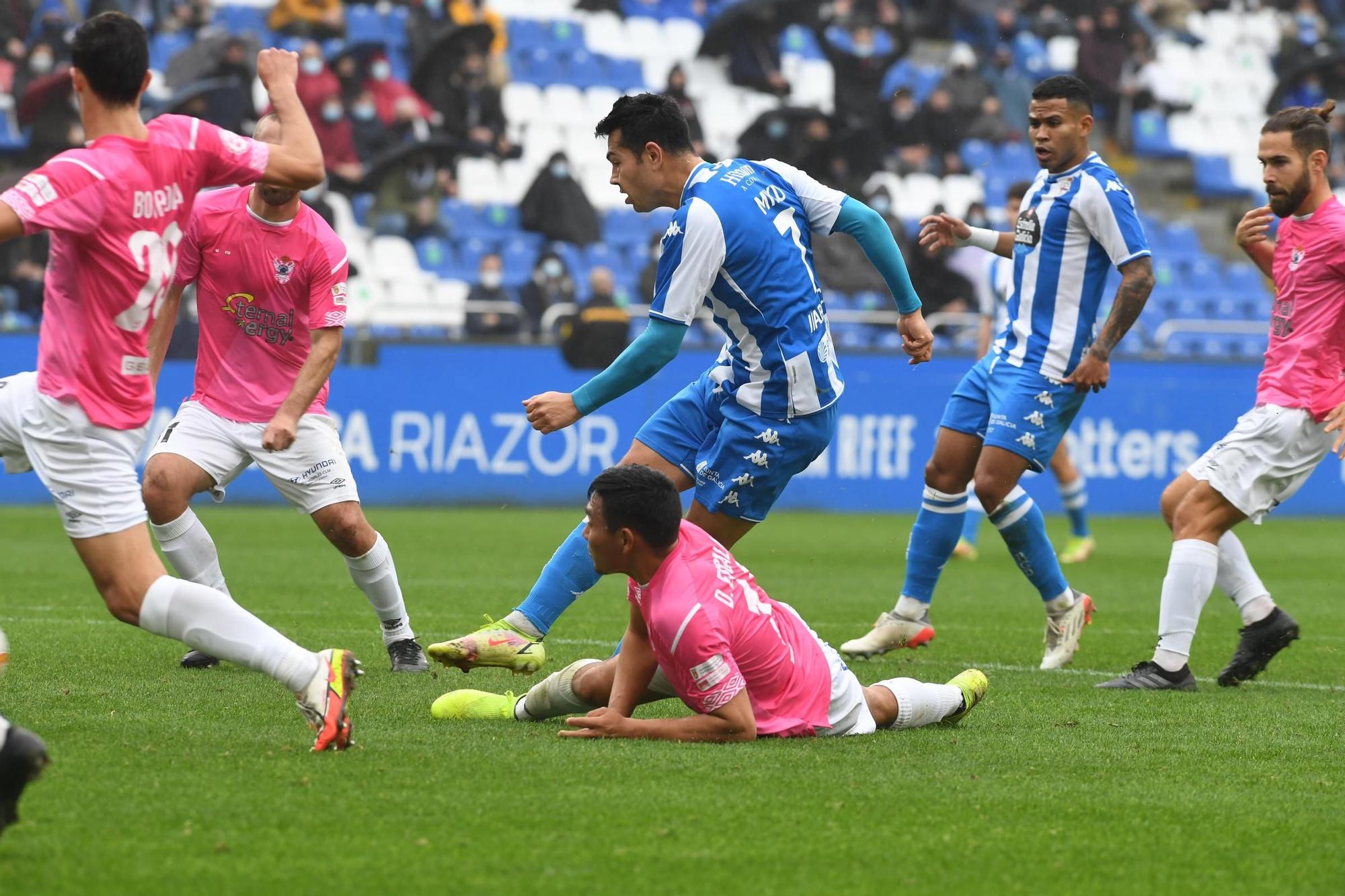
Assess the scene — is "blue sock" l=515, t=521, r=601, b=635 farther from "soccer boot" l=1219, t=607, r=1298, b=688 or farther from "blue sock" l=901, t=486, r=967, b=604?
"soccer boot" l=1219, t=607, r=1298, b=688

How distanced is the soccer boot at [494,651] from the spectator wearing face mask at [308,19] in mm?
15793

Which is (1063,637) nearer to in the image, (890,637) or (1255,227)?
(890,637)

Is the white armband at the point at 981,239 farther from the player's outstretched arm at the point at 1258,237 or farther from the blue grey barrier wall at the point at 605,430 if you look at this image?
the blue grey barrier wall at the point at 605,430

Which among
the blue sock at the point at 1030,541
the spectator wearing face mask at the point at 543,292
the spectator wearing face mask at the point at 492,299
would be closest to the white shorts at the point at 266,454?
the blue sock at the point at 1030,541

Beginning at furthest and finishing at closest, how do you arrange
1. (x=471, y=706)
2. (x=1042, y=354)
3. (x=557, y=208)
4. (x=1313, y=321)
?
1. (x=557, y=208)
2. (x=1042, y=354)
3. (x=1313, y=321)
4. (x=471, y=706)

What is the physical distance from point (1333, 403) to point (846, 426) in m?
9.75

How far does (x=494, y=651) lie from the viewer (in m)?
5.69

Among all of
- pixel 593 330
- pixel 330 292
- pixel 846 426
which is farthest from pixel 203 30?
pixel 330 292

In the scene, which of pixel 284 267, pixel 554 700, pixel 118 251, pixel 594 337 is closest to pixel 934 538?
pixel 554 700

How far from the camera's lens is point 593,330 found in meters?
16.3

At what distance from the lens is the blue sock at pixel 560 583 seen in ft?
19.6

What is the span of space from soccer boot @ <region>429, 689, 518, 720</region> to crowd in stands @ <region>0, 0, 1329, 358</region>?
10.8 metres

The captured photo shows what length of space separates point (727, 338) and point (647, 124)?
2.58ft

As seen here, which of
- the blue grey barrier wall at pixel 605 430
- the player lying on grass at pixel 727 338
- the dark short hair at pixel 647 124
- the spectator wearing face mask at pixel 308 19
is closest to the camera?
the player lying on grass at pixel 727 338
